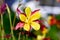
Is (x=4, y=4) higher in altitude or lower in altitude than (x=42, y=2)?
higher

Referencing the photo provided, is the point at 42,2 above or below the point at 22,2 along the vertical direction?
below

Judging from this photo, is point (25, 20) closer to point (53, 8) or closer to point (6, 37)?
point (6, 37)

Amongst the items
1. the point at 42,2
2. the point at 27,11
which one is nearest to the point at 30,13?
the point at 27,11

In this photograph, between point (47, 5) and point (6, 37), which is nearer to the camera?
point (6, 37)

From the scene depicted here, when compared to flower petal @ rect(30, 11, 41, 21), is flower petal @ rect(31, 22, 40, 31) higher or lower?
lower

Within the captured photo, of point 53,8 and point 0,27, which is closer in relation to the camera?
point 0,27

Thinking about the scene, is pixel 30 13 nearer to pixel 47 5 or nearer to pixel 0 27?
pixel 0 27

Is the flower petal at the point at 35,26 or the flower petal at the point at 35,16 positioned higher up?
the flower petal at the point at 35,16

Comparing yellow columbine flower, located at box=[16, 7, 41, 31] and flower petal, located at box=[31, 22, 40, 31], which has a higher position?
yellow columbine flower, located at box=[16, 7, 41, 31]

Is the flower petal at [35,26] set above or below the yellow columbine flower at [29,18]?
below
